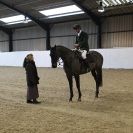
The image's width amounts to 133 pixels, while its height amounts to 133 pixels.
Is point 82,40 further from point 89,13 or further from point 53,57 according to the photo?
point 89,13

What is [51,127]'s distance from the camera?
6.98 metres

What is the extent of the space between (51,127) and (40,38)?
32675 millimetres

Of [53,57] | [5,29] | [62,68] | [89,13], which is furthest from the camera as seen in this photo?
[5,29]

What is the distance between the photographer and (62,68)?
94.8 feet

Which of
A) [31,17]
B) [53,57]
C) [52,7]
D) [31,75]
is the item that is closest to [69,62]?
[53,57]

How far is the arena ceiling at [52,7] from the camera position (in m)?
28.9

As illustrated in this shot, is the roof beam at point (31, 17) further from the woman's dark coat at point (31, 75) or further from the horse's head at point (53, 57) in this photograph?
the horse's head at point (53, 57)

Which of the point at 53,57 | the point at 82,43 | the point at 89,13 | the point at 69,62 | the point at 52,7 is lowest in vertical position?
the point at 69,62

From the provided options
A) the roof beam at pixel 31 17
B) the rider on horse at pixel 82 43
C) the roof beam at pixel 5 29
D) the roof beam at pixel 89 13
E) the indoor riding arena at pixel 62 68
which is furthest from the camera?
the roof beam at pixel 5 29

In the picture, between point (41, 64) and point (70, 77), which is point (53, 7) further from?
point (70, 77)

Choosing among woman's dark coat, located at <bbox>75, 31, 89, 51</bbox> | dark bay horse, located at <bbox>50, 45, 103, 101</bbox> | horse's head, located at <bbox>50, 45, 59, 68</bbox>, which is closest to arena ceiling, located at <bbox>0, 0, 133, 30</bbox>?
woman's dark coat, located at <bbox>75, 31, 89, 51</bbox>

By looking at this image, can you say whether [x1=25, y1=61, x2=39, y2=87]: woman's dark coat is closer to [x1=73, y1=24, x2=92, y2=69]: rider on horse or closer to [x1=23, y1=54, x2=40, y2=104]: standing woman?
[x1=23, y1=54, x2=40, y2=104]: standing woman

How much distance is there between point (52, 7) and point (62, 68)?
23.7 feet

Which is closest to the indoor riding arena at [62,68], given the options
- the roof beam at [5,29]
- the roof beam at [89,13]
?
the roof beam at [89,13]
